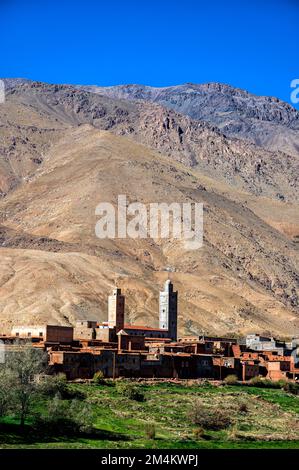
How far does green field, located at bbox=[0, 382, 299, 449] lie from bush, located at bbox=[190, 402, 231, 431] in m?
0.29

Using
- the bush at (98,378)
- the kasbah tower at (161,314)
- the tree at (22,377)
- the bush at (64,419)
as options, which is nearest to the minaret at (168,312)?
the kasbah tower at (161,314)

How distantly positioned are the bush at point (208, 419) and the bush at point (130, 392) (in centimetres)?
422

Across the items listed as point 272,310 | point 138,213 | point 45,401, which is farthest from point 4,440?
point 138,213

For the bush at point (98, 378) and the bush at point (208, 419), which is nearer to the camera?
the bush at point (208, 419)

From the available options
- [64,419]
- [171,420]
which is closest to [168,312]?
[171,420]

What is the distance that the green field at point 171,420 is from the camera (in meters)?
44.5

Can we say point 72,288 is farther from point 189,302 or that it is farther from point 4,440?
point 4,440

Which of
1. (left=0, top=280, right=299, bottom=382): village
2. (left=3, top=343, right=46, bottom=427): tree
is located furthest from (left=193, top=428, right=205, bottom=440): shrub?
(left=0, top=280, right=299, bottom=382): village

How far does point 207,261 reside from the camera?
157m

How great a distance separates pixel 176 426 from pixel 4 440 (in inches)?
440

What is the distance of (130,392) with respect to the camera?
57.1 meters

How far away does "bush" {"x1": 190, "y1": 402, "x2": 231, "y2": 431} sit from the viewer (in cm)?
5144

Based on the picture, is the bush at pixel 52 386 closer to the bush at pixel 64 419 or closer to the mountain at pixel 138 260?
Answer: the bush at pixel 64 419
